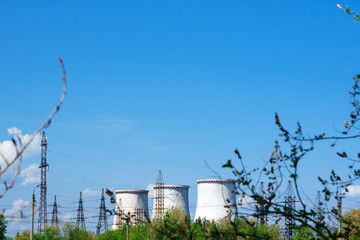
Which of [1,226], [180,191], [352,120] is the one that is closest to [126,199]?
[180,191]

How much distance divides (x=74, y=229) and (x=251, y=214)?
58.2 m

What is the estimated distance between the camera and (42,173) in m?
55.6

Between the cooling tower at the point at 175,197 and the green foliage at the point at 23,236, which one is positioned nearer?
the green foliage at the point at 23,236

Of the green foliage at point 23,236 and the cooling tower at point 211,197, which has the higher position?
the cooling tower at point 211,197

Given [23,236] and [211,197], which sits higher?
[211,197]

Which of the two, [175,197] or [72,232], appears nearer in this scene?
[72,232]

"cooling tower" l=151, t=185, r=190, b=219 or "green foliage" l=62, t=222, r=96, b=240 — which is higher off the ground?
"cooling tower" l=151, t=185, r=190, b=219

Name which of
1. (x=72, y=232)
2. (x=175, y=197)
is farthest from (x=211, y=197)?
(x=72, y=232)

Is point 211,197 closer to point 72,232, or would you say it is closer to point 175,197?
point 175,197

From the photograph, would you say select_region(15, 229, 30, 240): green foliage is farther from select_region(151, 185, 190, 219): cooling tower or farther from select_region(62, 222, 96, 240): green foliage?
select_region(151, 185, 190, 219): cooling tower

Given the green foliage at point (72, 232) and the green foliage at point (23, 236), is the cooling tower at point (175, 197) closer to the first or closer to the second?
the green foliage at point (72, 232)

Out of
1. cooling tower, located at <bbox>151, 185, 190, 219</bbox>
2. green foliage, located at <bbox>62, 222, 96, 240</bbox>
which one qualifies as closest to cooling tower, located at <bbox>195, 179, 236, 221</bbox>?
cooling tower, located at <bbox>151, 185, 190, 219</bbox>

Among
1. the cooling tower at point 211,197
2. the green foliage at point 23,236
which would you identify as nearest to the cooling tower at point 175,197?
the cooling tower at point 211,197

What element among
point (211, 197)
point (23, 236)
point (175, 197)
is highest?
point (175, 197)
